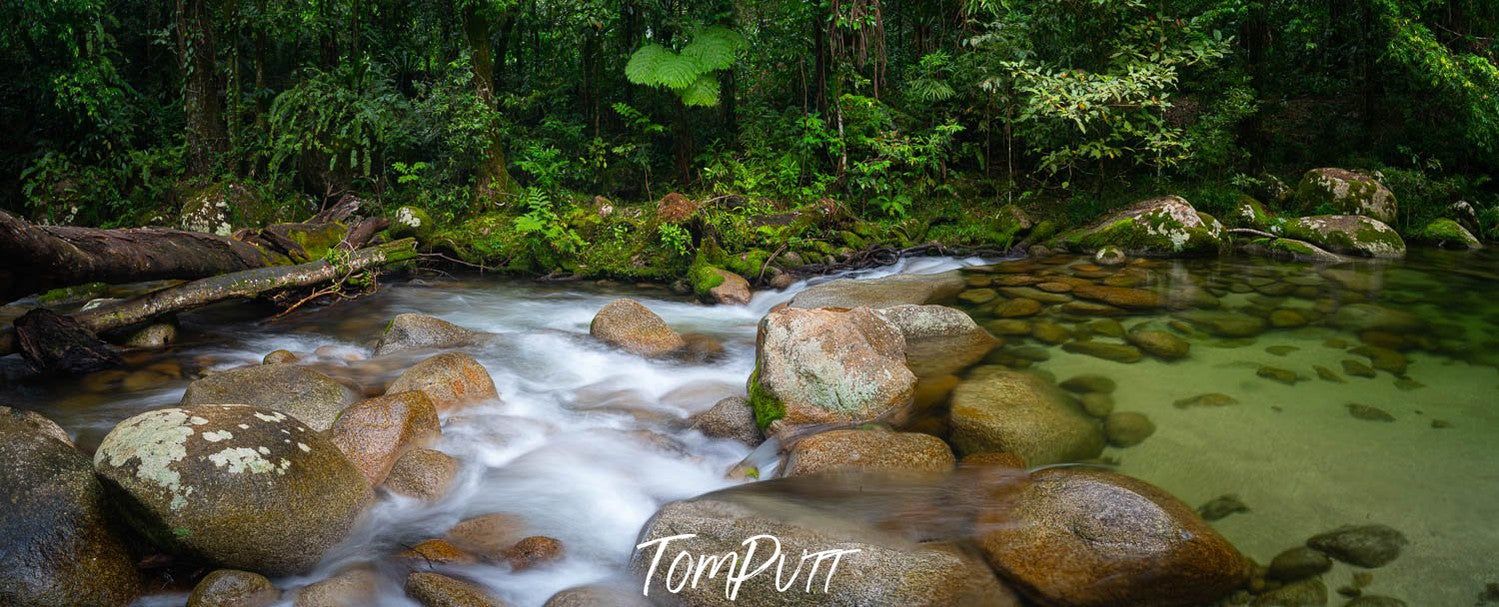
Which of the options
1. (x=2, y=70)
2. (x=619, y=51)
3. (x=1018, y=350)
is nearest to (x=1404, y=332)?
(x=1018, y=350)

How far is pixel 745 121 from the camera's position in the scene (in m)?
11.1

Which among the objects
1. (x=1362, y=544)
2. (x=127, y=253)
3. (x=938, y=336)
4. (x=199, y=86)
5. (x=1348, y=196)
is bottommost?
(x=1362, y=544)

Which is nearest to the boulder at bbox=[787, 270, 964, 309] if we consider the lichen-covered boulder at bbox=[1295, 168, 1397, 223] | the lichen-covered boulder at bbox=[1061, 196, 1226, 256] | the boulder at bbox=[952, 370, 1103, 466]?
the lichen-covered boulder at bbox=[1061, 196, 1226, 256]

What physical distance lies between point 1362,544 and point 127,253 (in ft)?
23.4

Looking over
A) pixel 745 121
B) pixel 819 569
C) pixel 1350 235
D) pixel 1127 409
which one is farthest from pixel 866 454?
pixel 745 121

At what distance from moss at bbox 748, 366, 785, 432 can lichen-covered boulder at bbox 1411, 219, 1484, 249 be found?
361 inches

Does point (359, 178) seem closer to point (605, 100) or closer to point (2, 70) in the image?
point (605, 100)

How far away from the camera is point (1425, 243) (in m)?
9.30

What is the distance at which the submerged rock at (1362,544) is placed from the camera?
121 inches

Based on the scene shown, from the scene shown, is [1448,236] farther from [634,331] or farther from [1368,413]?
[634,331]

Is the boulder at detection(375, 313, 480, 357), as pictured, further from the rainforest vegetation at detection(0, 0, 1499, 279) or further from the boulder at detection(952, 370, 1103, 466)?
the boulder at detection(952, 370, 1103, 466)

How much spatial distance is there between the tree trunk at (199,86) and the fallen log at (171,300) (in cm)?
502

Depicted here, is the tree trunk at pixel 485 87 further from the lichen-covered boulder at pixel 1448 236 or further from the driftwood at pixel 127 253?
the lichen-covered boulder at pixel 1448 236

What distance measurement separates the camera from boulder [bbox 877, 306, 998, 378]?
18.0 feet
